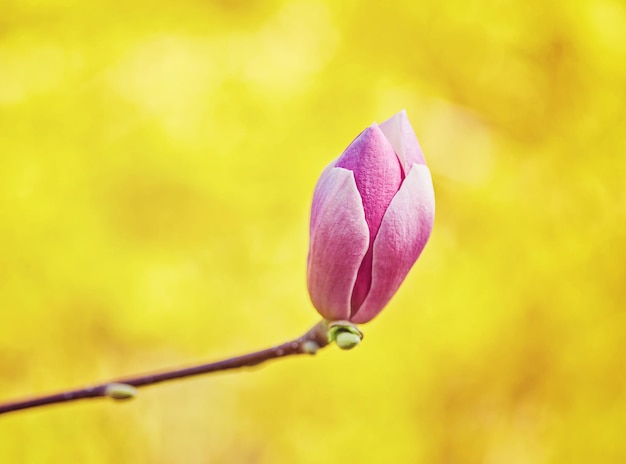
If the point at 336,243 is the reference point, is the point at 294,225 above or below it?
above

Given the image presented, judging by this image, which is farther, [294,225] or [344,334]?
[294,225]

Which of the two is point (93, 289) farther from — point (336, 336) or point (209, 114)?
point (336, 336)

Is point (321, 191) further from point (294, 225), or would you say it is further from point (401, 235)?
point (294, 225)

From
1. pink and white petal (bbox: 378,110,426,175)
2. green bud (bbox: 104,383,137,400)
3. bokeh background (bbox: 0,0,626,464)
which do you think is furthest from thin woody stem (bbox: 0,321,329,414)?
bokeh background (bbox: 0,0,626,464)

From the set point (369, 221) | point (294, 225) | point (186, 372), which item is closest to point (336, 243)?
point (369, 221)

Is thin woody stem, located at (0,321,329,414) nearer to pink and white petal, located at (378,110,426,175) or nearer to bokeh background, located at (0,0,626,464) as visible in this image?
pink and white petal, located at (378,110,426,175)

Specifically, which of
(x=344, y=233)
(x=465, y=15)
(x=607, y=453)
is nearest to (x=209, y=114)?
(x=465, y=15)

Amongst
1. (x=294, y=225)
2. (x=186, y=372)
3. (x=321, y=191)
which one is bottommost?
(x=186, y=372)
